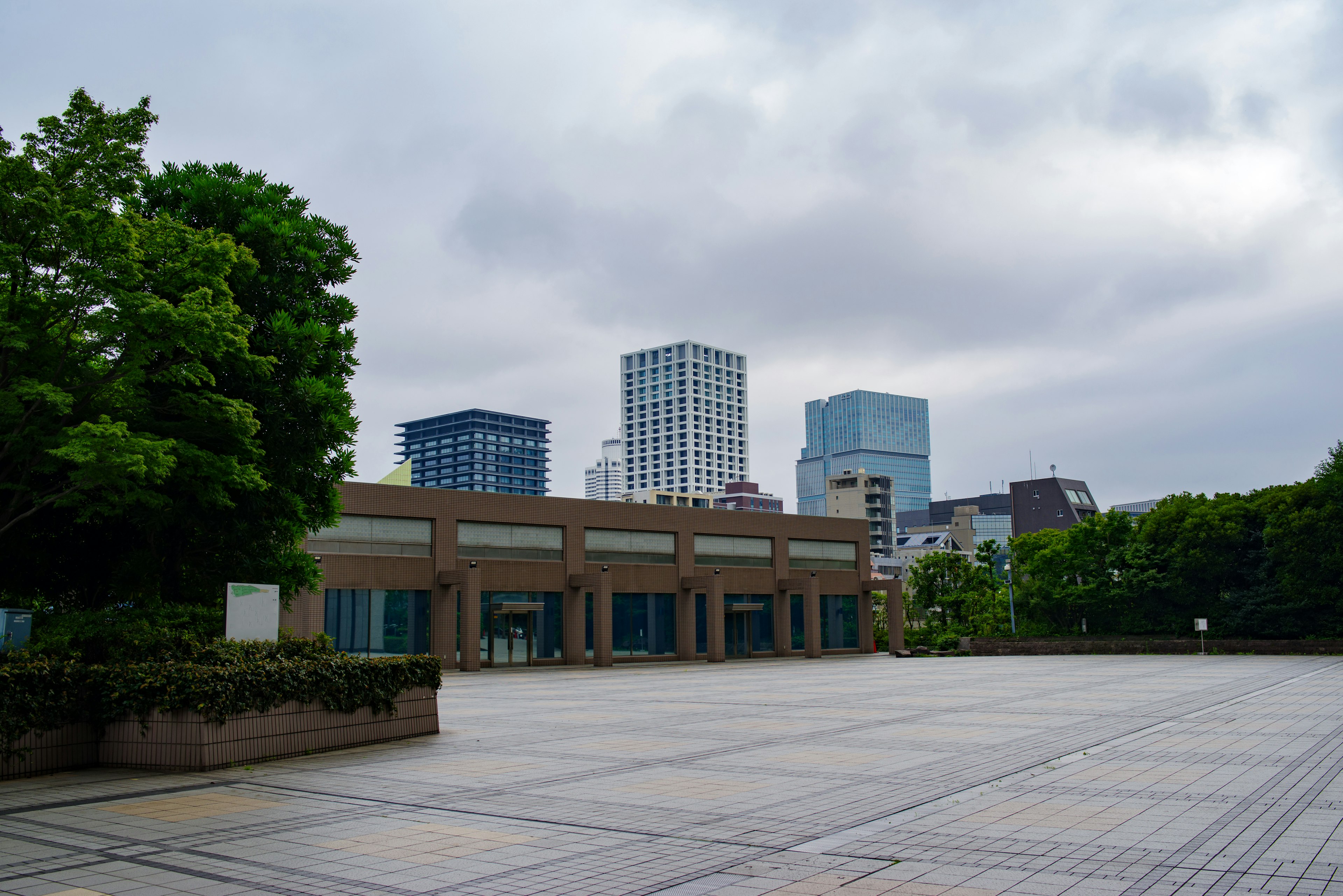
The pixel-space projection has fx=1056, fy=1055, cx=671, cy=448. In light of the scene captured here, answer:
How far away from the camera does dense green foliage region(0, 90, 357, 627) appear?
12656 mm

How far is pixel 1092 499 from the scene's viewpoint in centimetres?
13912

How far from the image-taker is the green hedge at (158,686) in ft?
38.3

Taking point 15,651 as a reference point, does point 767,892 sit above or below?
below

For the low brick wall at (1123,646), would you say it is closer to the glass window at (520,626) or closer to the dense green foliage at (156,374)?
the glass window at (520,626)

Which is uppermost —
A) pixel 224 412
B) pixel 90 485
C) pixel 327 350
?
pixel 327 350

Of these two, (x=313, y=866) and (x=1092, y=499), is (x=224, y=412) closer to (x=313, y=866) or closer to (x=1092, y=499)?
(x=313, y=866)

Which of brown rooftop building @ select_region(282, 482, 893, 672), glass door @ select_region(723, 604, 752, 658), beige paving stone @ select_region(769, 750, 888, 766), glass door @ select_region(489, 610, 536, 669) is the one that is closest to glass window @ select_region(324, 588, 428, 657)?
brown rooftop building @ select_region(282, 482, 893, 672)

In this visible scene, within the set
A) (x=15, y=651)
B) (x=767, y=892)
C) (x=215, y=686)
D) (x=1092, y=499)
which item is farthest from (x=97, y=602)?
(x=1092, y=499)

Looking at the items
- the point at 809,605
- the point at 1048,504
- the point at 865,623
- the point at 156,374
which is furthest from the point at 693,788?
the point at 1048,504

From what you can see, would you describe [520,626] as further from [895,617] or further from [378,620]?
[895,617]

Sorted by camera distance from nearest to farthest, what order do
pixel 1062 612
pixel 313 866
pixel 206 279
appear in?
1. pixel 313 866
2. pixel 206 279
3. pixel 1062 612

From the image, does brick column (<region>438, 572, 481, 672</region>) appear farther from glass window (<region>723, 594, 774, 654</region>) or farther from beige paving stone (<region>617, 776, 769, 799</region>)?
beige paving stone (<region>617, 776, 769, 799</region>)

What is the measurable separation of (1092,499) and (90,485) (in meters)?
141

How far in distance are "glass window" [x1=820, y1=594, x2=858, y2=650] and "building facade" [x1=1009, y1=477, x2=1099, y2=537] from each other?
3128 inches
